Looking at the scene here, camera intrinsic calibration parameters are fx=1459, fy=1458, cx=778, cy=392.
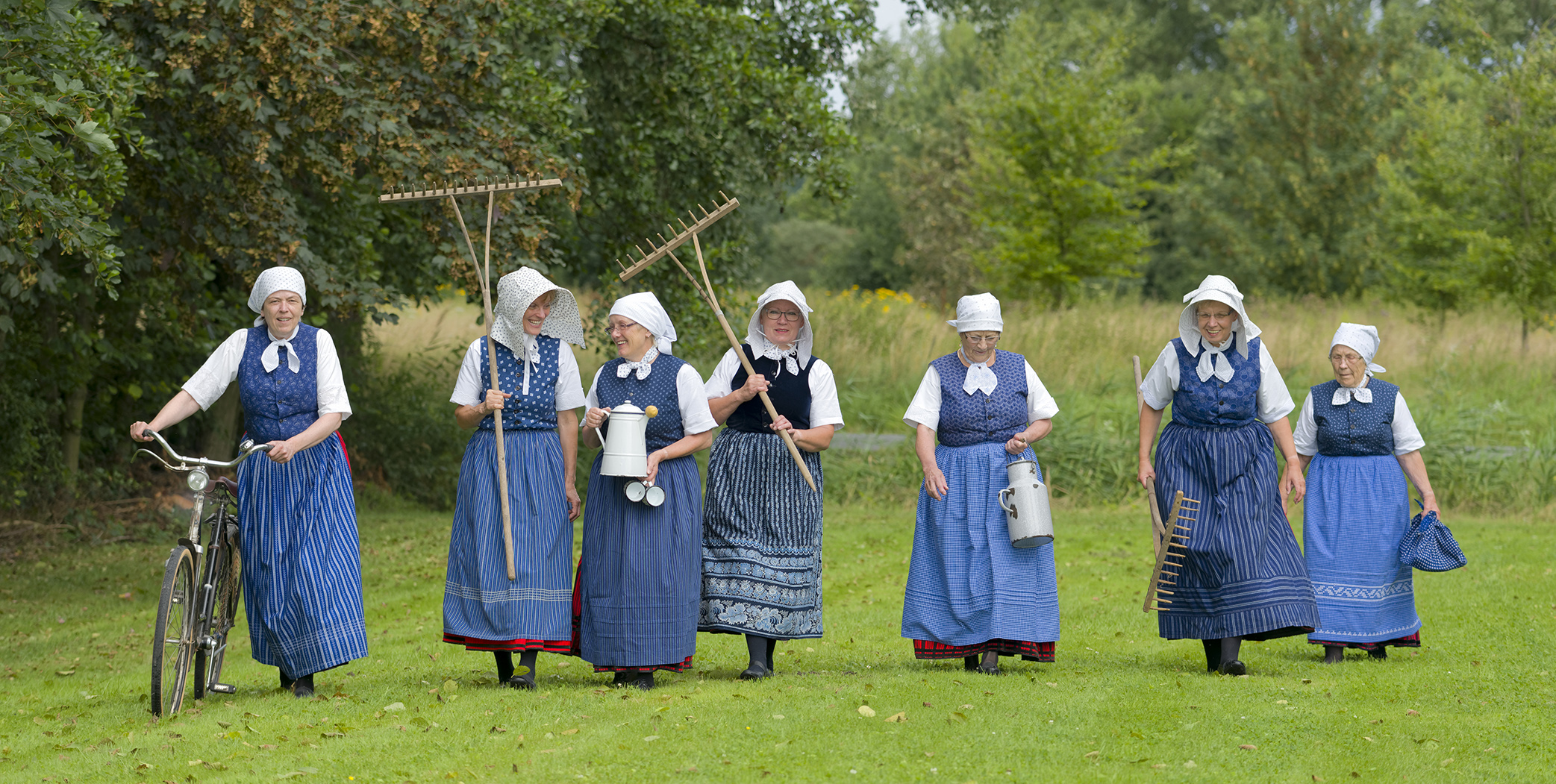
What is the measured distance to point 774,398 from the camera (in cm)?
624

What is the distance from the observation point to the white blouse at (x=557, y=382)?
605cm

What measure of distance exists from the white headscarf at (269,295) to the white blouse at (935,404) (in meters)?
2.57

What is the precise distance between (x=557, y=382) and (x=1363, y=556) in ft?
12.7

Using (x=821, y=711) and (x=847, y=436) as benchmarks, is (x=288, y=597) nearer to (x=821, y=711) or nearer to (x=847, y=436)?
(x=821, y=711)

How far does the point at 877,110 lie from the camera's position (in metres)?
16.8

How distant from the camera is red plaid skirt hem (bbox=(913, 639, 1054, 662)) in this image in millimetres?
6332

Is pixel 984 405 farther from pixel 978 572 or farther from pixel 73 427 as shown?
pixel 73 427

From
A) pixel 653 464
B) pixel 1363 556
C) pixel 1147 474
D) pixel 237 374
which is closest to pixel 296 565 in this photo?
pixel 237 374

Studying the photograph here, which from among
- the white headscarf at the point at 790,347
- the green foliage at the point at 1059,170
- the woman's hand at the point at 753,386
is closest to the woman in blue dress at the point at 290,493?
the woman's hand at the point at 753,386

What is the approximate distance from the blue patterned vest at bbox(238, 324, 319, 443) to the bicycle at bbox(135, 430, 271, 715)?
12 cm

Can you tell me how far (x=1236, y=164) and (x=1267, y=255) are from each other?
12.3ft

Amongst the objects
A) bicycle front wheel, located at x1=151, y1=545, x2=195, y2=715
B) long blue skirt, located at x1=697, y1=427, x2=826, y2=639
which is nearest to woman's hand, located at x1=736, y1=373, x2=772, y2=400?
long blue skirt, located at x1=697, y1=427, x2=826, y2=639

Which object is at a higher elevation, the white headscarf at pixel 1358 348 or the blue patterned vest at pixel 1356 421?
Result: the white headscarf at pixel 1358 348

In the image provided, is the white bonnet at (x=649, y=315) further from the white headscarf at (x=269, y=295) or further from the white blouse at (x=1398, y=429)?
the white blouse at (x=1398, y=429)
